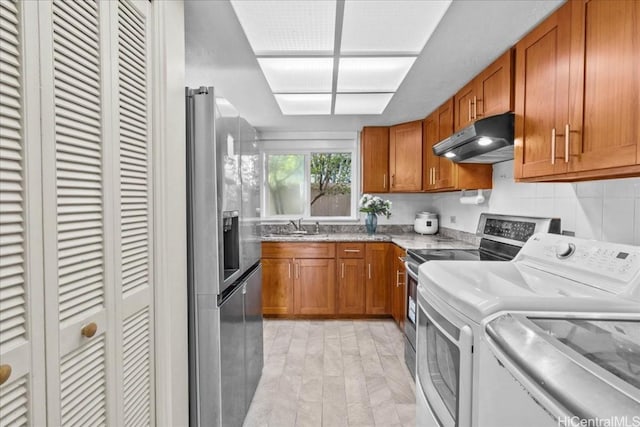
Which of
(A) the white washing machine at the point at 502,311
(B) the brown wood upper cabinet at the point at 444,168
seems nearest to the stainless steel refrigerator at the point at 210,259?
(A) the white washing machine at the point at 502,311

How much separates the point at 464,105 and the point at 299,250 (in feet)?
6.99

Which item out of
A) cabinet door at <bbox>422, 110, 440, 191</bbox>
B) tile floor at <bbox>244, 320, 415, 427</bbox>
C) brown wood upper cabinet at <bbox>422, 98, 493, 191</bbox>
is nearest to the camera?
tile floor at <bbox>244, 320, 415, 427</bbox>

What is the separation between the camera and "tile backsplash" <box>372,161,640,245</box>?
4.80ft

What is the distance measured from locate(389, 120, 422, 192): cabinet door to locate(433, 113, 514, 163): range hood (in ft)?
4.04

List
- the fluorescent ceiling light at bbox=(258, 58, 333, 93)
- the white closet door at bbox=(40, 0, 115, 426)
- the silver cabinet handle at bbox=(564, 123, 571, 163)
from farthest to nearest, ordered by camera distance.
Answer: the fluorescent ceiling light at bbox=(258, 58, 333, 93)
the silver cabinet handle at bbox=(564, 123, 571, 163)
the white closet door at bbox=(40, 0, 115, 426)

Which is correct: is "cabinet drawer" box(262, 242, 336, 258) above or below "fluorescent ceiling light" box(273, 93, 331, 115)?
below

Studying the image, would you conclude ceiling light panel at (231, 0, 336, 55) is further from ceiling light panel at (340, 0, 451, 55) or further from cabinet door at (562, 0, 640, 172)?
cabinet door at (562, 0, 640, 172)

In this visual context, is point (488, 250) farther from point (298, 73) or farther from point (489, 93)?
point (298, 73)

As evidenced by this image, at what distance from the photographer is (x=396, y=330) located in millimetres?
3316

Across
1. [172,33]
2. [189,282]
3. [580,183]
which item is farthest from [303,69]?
[580,183]

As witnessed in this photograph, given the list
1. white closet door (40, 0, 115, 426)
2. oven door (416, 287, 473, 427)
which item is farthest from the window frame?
white closet door (40, 0, 115, 426)

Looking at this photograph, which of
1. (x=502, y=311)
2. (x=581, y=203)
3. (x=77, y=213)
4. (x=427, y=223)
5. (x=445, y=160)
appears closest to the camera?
(x=77, y=213)

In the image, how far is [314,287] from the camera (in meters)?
3.65

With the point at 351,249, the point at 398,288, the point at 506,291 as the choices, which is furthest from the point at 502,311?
the point at 351,249
